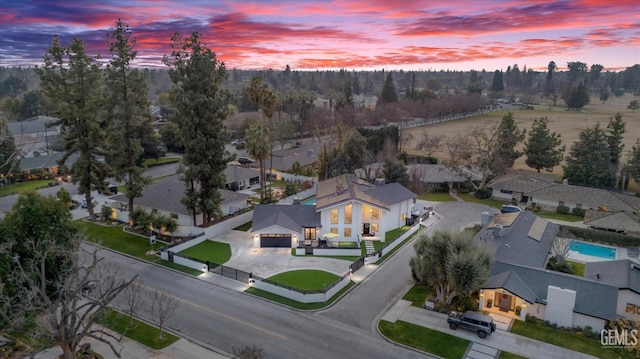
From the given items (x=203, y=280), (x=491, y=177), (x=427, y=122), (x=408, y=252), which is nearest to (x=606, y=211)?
(x=491, y=177)

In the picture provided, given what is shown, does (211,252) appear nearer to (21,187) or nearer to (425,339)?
(425,339)

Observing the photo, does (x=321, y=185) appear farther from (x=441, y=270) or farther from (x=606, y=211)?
(x=606, y=211)

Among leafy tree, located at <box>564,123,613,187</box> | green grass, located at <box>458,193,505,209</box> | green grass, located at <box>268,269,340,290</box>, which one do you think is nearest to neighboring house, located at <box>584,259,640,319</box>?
green grass, located at <box>268,269,340,290</box>

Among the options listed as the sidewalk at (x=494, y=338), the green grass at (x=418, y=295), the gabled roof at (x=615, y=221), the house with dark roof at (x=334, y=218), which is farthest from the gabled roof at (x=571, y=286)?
the gabled roof at (x=615, y=221)

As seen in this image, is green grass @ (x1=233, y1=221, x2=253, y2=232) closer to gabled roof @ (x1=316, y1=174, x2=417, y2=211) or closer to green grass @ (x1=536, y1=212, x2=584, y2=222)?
gabled roof @ (x1=316, y1=174, x2=417, y2=211)

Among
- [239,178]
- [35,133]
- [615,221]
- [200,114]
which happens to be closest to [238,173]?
[239,178]

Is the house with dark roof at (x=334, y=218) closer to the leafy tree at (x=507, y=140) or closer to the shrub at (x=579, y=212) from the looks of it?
the shrub at (x=579, y=212)

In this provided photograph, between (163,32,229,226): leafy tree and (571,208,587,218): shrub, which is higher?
(163,32,229,226): leafy tree
